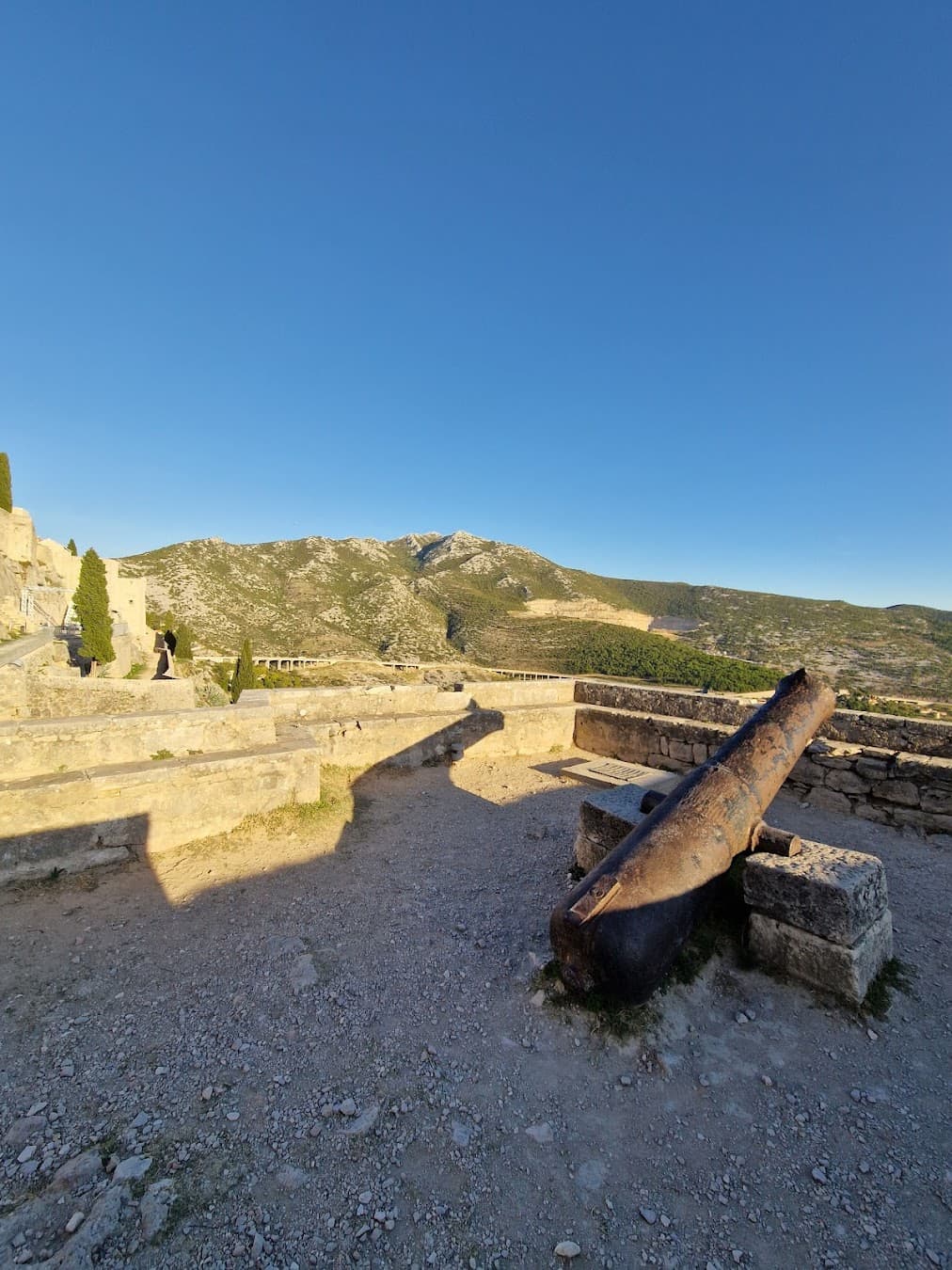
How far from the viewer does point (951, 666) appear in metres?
38.7

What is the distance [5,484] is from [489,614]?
40.8m

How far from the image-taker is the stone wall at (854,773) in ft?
19.2

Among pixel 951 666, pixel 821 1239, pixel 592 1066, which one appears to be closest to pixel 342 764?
pixel 592 1066

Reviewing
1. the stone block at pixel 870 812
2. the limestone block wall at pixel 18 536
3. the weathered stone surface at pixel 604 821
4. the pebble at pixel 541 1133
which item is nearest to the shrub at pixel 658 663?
the stone block at pixel 870 812

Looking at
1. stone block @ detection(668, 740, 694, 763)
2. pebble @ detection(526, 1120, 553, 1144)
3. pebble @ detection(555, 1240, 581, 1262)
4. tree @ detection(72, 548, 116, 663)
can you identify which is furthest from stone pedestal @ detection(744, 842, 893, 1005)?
tree @ detection(72, 548, 116, 663)

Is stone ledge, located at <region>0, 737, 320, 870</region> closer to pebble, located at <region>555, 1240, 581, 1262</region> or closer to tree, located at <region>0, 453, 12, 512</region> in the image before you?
pebble, located at <region>555, 1240, 581, 1262</region>

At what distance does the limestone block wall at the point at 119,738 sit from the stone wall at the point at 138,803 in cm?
25

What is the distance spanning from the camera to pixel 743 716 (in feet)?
27.2

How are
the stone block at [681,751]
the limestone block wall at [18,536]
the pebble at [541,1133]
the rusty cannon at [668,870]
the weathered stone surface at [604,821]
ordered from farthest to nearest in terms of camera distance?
the limestone block wall at [18,536]
the stone block at [681,751]
the weathered stone surface at [604,821]
the rusty cannon at [668,870]
the pebble at [541,1133]

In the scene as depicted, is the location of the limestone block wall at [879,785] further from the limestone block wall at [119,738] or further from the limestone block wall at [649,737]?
the limestone block wall at [119,738]

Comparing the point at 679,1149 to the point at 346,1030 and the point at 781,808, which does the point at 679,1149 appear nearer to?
the point at 346,1030

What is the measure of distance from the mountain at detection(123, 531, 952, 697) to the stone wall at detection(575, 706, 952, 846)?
105 ft

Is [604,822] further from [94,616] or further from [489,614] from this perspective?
[489,614]

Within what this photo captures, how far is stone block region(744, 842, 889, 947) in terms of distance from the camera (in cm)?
302
